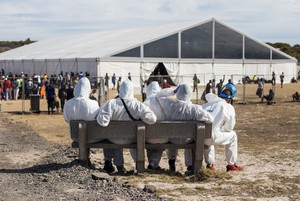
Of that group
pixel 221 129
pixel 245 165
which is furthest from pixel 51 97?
pixel 221 129

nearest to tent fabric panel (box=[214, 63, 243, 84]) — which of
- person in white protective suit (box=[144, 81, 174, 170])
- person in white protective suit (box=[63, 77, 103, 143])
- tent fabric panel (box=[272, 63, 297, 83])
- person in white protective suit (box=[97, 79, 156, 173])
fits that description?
tent fabric panel (box=[272, 63, 297, 83])

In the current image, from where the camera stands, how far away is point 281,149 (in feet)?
44.9

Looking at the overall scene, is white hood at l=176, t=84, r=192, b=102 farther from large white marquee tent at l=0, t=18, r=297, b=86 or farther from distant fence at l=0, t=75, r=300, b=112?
large white marquee tent at l=0, t=18, r=297, b=86

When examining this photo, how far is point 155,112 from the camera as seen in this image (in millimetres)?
9664

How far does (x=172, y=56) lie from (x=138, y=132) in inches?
1438

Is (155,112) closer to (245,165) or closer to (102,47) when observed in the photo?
(245,165)

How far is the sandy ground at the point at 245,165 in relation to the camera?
27.0 ft

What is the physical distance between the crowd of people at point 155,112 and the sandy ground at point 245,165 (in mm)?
519

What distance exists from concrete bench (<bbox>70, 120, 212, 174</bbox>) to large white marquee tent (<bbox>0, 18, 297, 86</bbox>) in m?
31.0

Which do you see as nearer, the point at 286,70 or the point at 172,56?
the point at 172,56

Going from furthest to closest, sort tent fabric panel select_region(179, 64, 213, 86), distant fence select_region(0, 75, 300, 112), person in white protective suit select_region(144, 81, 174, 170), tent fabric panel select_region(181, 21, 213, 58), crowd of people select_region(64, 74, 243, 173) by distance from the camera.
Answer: tent fabric panel select_region(179, 64, 213, 86) → tent fabric panel select_region(181, 21, 213, 58) → distant fence select_region(0, 75, 300, 112) → person in white protective suit select_region(144, 81, 174, 170) → crowd of people select_region(64, 74, 243, 173)

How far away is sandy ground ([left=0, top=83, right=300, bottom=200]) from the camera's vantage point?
8242 mm

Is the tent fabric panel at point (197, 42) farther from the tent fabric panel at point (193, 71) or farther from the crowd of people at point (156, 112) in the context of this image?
the crowd of people at point (156, 112)

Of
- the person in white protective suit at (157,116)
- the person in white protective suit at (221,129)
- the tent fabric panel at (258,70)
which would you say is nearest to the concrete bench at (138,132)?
the person in white protective suit at (157,116)
